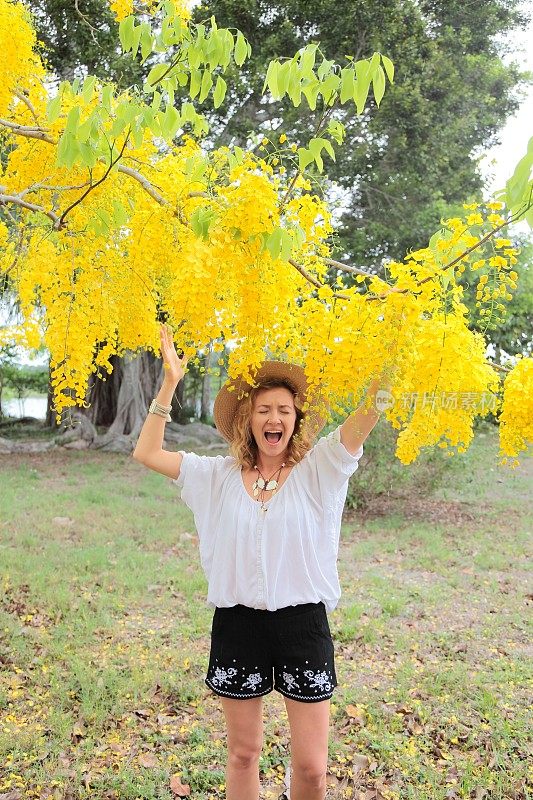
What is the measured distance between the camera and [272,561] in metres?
2.23

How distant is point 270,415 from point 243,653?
777mm

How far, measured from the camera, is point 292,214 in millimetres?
2002

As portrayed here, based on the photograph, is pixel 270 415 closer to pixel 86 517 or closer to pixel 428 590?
pixel 428 590

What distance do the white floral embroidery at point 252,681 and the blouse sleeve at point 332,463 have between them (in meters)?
0.60

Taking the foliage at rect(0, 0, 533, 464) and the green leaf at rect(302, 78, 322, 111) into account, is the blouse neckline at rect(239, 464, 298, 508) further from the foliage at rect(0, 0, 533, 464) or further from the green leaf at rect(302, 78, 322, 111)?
the green leaf at rect(302, 78, 322, 111)

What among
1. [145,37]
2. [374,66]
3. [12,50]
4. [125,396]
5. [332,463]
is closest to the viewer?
[374,66]

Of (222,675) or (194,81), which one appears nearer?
(194,81)

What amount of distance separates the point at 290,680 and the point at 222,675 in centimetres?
22

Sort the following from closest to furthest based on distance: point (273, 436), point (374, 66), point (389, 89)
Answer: point (374, 66) → point (273, 436) → point (389, 89)

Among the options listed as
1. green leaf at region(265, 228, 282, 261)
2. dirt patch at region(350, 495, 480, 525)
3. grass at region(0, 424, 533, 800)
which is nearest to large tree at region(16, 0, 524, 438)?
dirt patch at region(350, 495, 480, 525)

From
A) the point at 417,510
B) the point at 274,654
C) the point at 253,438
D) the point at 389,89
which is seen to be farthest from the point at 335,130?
the point at 389,89

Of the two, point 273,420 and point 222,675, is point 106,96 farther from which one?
point 222,675

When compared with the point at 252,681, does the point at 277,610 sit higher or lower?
higher

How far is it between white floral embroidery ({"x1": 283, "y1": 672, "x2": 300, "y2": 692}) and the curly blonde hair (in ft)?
2.23
